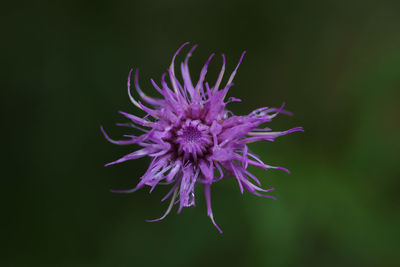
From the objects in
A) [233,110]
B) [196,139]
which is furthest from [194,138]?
[233,110]

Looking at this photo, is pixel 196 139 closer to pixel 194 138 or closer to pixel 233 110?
pixel 194 138

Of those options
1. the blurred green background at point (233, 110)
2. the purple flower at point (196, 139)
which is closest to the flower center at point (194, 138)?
the purple flower at point (196, 139)

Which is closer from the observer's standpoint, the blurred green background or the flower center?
the flower center

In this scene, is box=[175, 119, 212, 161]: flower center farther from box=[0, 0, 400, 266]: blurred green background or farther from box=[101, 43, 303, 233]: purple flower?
box=[0, 0, 400, 266]: blurred green background

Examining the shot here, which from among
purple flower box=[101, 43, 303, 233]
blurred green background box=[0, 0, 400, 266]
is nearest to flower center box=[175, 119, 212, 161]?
purple flower box=[101, 43, 303, 233]
